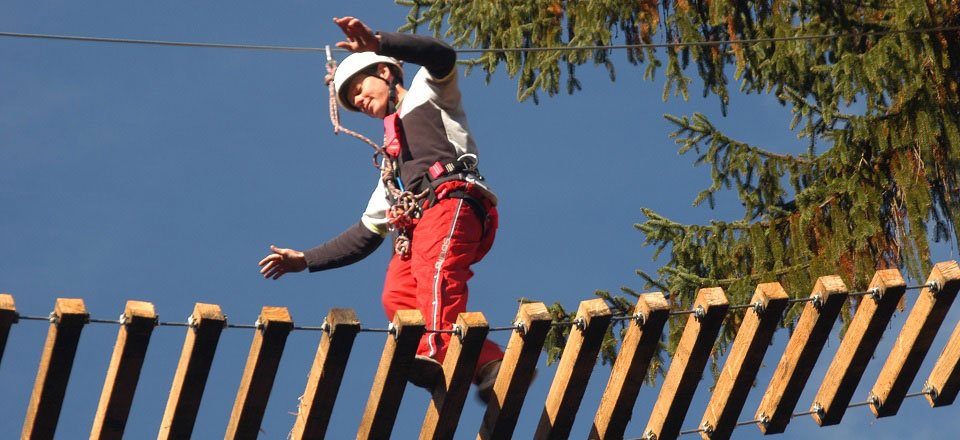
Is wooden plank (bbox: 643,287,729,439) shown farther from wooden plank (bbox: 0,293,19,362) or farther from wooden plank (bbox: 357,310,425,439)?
wooden plank (bbox: 0,293,19,362)

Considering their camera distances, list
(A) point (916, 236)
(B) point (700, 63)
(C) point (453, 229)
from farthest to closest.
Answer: (B) point (700, 63) → (A) point (916, 236) → (C) point (453, 229)

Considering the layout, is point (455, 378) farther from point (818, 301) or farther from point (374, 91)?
point (374, 91)

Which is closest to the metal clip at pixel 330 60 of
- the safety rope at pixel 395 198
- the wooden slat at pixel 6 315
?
the safety rope at pixel 395 198

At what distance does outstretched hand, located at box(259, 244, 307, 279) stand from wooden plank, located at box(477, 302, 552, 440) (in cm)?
161

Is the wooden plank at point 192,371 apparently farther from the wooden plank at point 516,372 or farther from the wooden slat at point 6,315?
the wooden plank at point 516,372

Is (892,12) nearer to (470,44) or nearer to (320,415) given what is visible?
(470,44)

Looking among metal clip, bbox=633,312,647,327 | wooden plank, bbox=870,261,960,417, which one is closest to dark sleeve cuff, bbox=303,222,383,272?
metal clip, bbox=633,312,647,327

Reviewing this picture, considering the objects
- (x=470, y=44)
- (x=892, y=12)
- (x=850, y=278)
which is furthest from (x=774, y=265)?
(x=470, y=44)

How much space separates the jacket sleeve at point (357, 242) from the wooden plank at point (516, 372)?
4.78ft

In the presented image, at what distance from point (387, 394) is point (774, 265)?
14.4 ft

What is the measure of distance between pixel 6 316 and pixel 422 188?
200 centimetres

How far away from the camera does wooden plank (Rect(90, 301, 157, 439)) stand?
5.58 m

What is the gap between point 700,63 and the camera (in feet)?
36.3

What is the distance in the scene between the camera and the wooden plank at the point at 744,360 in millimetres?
6223
